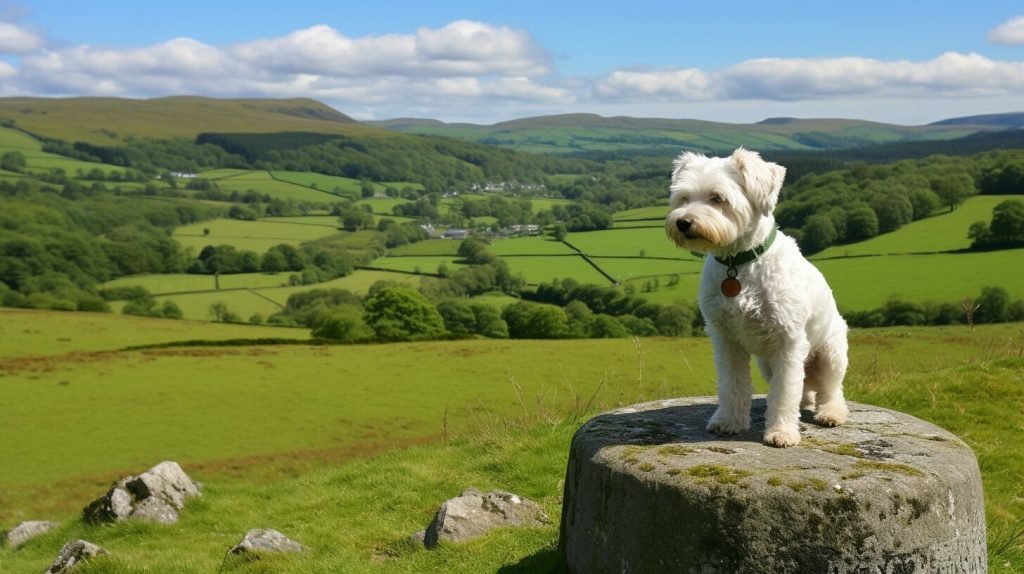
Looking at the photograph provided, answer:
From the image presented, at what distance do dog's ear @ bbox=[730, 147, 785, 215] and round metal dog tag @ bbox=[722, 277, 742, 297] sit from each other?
0.59 meters

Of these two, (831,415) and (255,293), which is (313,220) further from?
(831,415)

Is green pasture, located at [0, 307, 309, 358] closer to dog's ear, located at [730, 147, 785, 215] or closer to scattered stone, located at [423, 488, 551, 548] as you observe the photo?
scattered stone, located at [423, 488, 551, 548]

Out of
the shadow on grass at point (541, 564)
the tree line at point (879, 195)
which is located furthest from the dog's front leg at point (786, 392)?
the tree line at point (879, 195)

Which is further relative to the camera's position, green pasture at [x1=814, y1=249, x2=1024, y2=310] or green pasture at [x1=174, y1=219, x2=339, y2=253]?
green pasture at [x1=174, y1=219, x2=339, y2=253]

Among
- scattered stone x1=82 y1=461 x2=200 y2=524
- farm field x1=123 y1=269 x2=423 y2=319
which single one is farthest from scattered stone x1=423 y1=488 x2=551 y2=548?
farm field x1=123 y1=269 x2=423 y2=319

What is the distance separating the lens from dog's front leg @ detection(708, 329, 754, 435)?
6.81m

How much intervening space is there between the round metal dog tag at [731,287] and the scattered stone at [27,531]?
14.7 metres

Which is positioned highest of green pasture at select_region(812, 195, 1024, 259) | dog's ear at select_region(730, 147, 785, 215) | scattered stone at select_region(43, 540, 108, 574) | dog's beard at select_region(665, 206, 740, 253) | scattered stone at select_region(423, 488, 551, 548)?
dog's ear at select_region(730, 147, 785, 215)

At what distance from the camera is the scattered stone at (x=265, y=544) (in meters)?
10.1

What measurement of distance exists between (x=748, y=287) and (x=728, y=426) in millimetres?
1281

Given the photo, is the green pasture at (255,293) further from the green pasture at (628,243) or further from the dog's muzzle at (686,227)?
the dog's muzzle at (686,227)

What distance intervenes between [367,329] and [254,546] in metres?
58.2

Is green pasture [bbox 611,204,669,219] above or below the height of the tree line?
below

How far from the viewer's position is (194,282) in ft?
370
